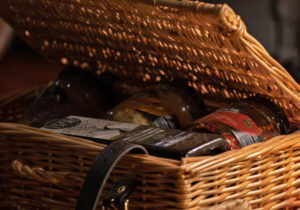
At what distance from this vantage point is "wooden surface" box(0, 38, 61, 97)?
239 cm

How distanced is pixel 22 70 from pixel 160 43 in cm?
195

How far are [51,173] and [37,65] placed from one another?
2199 millimetres

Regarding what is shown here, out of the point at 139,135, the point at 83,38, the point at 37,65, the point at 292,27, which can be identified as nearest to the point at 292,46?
the point at 292,27

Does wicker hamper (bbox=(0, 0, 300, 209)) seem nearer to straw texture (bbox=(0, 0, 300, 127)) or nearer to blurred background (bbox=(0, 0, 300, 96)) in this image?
straw texture (bbox=(0, 0, 300, 127))

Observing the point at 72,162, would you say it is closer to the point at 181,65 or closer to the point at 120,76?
the point at 181,65

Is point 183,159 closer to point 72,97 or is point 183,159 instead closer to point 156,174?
point 156,174

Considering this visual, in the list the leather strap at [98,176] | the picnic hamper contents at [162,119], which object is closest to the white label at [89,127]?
the picnic hamper contents at [162,119]

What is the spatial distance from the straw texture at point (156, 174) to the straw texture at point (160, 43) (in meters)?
0.12

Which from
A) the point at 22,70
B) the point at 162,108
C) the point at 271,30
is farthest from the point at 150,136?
the point at 22,70

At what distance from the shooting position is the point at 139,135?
762mm

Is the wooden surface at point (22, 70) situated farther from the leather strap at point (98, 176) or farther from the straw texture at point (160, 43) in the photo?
the leather strap at point (98, 176)

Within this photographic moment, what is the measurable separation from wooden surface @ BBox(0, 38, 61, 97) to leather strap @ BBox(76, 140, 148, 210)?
5.28ft

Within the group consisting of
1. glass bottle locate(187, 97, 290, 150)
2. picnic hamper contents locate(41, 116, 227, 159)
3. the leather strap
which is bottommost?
the leather strap

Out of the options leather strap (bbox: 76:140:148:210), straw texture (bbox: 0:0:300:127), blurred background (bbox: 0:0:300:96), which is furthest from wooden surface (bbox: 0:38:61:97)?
leather strap (bbox: 76:140:148:210)
